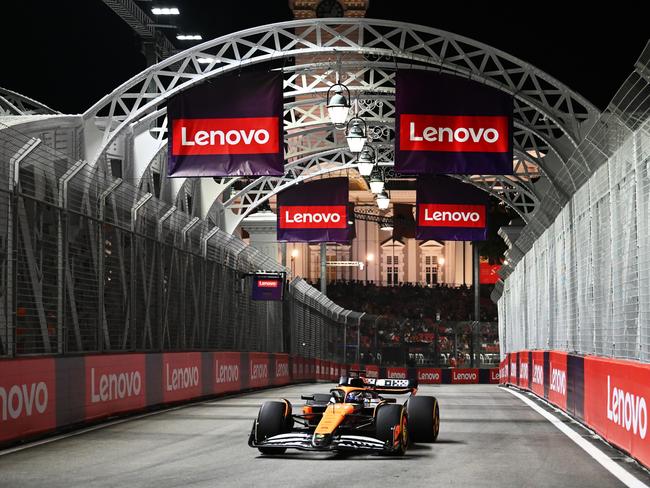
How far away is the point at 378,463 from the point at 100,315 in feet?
24.1

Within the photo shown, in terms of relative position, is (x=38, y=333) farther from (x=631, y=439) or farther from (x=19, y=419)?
(x=631, y=439)

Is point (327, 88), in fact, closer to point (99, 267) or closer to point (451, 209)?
point (451, 209)

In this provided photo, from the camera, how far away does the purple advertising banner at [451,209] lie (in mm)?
32469

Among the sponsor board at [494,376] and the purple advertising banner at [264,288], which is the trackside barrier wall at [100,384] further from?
the sponsor board at [494,376]

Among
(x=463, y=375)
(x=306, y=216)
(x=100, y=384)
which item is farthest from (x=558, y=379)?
(x=463, y=375)

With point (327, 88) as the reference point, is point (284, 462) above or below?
below

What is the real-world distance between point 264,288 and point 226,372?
240 inches

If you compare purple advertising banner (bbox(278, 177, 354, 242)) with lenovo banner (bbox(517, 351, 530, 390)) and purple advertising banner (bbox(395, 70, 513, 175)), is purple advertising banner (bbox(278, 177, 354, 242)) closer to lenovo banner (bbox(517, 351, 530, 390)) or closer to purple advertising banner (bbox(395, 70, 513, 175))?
lenovo banner (bbox(517, 351, 530, 390))

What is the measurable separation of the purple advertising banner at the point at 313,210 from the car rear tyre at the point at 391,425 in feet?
74.3

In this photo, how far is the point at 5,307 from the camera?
13.2 m

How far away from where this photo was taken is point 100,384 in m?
15.5

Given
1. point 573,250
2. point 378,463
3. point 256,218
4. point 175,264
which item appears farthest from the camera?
point 256,218

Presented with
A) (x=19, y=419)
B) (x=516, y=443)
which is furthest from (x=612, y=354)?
(x=19, y=419)

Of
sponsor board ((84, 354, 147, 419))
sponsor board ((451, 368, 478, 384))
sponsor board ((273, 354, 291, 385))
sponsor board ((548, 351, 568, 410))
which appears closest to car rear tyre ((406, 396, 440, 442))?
sponsor board ((84, 354, 147, 419))
